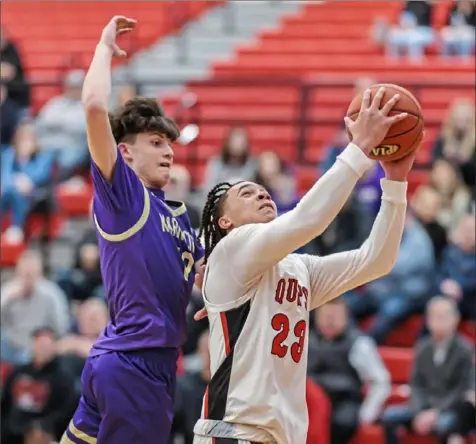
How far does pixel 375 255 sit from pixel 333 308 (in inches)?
169

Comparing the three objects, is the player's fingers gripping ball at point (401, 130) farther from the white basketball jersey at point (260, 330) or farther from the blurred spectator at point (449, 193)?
the blurred spectator at point (449, 193)

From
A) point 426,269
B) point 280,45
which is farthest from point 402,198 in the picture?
point 280,45

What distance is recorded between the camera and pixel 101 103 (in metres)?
4.54

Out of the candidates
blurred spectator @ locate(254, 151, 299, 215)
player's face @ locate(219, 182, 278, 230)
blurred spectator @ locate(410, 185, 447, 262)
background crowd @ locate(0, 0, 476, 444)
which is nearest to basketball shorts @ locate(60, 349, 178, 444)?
player's face @ locate(219, 182, 278, 230)

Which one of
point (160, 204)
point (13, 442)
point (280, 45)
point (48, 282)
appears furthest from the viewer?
point (280, 45)

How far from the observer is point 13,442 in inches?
374

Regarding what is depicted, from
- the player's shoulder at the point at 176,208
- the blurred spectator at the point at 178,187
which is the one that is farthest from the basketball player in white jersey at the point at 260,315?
the blurred spectator at the point at 178,187

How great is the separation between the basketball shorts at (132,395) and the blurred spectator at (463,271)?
15.8 ft

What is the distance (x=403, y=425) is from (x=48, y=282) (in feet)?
11.0

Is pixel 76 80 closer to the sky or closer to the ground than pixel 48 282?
closer to the sky

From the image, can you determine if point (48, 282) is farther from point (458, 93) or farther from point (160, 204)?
point (160, 204)

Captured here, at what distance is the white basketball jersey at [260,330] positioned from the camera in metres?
4.64

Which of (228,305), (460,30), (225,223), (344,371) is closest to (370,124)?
(225,223)

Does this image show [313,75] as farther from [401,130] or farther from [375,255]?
[401,130]
